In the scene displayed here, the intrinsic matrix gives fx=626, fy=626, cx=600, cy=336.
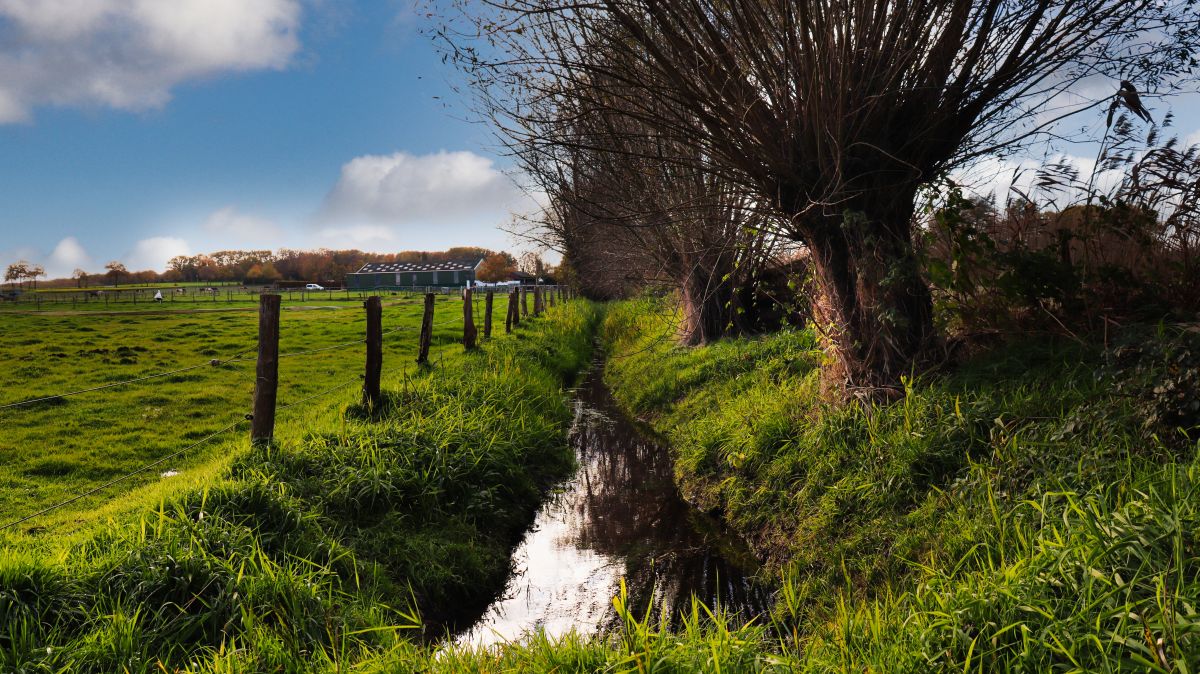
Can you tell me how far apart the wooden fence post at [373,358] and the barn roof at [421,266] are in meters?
98.7

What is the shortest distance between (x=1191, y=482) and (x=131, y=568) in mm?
5568

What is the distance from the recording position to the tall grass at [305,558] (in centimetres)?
326

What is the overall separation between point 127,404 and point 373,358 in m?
6.78

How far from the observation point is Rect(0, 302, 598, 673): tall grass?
3264mm

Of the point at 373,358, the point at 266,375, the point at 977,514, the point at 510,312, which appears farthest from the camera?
the point at 510,312

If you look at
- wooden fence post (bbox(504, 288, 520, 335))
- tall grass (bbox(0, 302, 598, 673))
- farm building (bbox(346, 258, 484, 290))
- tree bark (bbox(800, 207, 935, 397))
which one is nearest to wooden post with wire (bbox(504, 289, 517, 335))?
wooden fence post (bbox(504, 288, 520, 335))

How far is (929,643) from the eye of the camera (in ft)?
8.82

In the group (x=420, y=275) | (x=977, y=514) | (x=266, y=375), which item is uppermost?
(x=420, y=275)

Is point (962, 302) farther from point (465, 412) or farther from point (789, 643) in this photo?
point (465, 412)

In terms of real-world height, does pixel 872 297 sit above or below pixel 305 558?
above

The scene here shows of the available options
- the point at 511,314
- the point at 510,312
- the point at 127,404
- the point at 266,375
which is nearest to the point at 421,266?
the point at 511,314

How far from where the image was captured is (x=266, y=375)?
5.87 metres

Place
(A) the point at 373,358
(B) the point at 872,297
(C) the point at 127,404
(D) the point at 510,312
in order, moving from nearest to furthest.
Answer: (B) the point at 872,297, (A) the point at 373,358, (C) the point at 127,404, (D) the point at 510,312

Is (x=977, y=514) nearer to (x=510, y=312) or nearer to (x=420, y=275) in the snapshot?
(x=510, y=312)
